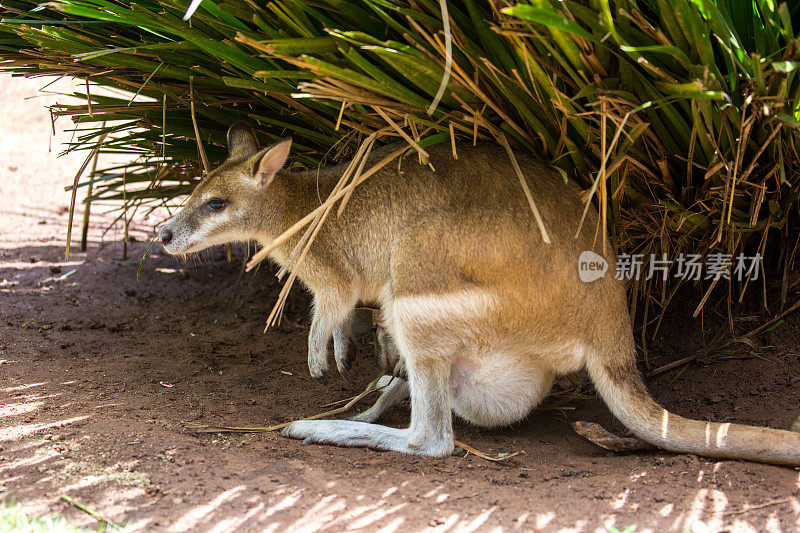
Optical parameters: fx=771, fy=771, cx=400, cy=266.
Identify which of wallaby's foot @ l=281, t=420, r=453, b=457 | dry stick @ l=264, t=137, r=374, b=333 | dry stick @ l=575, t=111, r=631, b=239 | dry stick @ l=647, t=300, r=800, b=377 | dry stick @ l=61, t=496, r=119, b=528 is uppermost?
dry stick @ l=575, t=111, r=631, b=239

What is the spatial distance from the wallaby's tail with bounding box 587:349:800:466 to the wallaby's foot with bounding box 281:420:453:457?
72 cm

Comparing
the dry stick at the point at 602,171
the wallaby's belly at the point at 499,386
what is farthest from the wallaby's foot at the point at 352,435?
the dry stick at the point at 602,171

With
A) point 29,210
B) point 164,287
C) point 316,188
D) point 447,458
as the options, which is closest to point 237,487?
point 447,458

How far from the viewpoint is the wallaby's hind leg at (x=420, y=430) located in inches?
129

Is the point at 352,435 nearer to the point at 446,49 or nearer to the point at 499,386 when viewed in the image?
the point at 499,386

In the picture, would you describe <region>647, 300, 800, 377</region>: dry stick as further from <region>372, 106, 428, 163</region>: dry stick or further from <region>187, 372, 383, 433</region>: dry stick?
<region>372, 106, 428, 163</region>: dry stick

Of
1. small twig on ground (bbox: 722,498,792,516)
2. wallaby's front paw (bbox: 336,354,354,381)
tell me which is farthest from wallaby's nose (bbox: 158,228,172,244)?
small twig on ground (bbox: 722,498,792,516)

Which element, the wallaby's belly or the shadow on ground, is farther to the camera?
the wallaby's belly

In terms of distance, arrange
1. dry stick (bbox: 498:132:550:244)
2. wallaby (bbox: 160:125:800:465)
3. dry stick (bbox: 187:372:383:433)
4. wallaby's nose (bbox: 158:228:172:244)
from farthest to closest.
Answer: wallaby's nose (bbox: 158:228:172:244) → dry stick (bbox: 187:372:383:433) → wallaby (bbox: 160:125:800:465) → dry stick (bbox: 498:132:550:244)

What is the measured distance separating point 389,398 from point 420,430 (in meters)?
0.55

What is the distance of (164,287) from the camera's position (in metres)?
5.45

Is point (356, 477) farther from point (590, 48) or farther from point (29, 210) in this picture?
point (29, 210)

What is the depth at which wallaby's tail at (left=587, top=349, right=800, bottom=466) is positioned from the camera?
9.20ft

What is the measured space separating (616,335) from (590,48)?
1.20 metres
